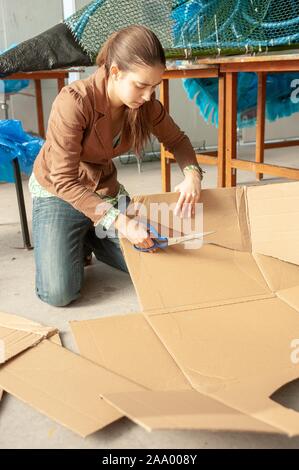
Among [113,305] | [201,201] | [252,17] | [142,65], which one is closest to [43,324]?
[113,305]

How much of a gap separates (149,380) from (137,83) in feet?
2.10

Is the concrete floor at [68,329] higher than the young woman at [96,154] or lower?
lower

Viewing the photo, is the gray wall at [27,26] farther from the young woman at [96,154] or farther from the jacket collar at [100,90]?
the jacket collar at [100,90]

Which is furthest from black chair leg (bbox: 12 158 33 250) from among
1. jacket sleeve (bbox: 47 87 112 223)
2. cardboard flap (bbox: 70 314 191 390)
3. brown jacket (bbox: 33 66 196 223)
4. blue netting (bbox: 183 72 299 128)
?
blue netting (bbox: 183 72 299 128)

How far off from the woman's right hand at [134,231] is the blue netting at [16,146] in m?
0.71

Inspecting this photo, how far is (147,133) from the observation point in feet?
4.62

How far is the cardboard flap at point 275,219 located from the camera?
1.26m

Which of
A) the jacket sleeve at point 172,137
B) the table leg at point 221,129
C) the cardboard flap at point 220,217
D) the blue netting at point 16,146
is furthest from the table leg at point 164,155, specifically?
the cardboard flap at point 220,217

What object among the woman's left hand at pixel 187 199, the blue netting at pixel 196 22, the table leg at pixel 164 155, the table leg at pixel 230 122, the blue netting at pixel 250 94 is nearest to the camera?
the woman's left hand at pixel 187 199

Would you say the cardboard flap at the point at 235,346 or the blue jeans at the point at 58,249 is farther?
the blue jeans at the point at 58,249

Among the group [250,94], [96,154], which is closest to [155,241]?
[96,154]

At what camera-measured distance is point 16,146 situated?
1.73 metres
